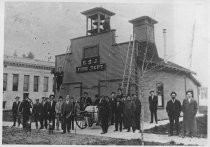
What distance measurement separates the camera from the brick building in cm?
1300

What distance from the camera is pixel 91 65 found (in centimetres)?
1425

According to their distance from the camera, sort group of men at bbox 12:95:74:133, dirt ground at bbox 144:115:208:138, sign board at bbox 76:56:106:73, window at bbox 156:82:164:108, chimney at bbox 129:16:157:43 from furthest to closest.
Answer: chimney at bbox 129:16:157:43
sign board at bbox 76:56:106:73
window at bbox 156:82:164:108
group of men at bbox 12:95:74:133
dirt ground at bbox 144:115:208:138

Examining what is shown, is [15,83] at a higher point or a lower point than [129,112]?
higher

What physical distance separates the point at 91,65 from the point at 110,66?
113cm

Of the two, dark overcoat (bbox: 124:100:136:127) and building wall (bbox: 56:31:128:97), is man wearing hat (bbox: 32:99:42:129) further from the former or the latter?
dark overcoat (bbox: 124:100:136:127)

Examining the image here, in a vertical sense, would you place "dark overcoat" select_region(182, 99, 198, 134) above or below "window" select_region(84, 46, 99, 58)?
below

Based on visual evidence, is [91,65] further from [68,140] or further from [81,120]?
[68,140]

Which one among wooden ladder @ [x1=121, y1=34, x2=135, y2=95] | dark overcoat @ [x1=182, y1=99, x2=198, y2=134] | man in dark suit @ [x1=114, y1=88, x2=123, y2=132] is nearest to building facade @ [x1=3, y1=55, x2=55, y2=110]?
wooden ladder @ [x1=121, y1=34, x2=135, y2=95]

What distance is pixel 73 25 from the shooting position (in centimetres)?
1253

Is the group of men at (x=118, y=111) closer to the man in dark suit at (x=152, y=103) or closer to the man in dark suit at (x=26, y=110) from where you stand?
the man in dark suit at (x=26, y=110)

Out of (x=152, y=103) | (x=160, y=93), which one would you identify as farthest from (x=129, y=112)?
(x=160, y=93)

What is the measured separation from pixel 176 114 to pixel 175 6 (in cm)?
351

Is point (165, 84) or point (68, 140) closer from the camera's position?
point (68, 140)

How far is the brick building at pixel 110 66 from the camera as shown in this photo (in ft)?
42.7
